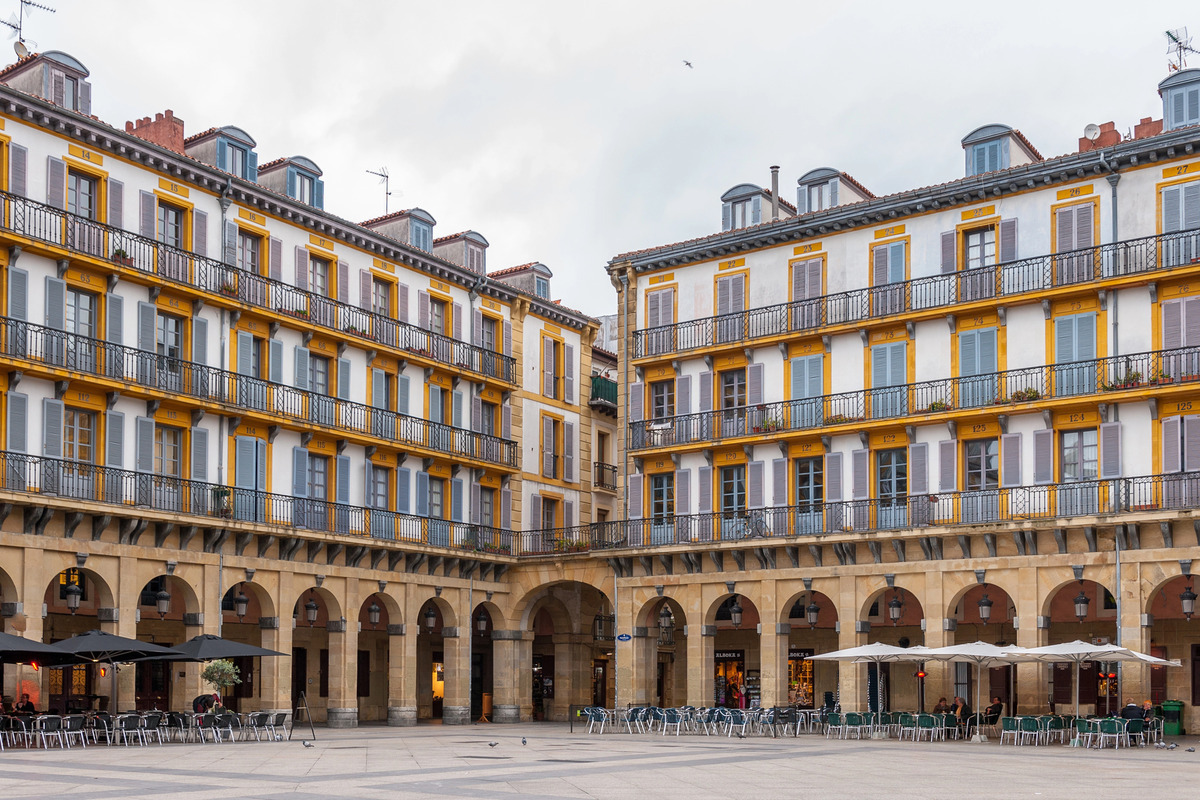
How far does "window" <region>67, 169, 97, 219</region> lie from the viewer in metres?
35.6

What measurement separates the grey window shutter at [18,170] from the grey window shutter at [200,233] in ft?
17.3

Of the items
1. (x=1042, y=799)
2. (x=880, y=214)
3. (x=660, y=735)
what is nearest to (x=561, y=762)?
(x=1042, y=799)

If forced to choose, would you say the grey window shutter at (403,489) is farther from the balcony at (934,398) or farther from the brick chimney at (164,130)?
the brick chimney at (164,130)

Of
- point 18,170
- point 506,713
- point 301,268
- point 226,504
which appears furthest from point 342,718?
point 18,170

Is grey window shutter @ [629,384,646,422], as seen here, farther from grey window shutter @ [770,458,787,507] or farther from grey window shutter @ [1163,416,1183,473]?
grey window shutter @ [1163,416,1183,473]

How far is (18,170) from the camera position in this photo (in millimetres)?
33875

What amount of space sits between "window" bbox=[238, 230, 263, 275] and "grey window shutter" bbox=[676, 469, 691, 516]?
47.0ft

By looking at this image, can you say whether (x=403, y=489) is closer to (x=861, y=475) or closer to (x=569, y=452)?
(x=569, y=452)

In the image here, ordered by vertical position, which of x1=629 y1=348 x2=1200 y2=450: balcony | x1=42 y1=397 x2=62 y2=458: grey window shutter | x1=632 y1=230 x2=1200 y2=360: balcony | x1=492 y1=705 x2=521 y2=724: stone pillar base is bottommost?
x1=492 y1=705 x2=521 y2=724: stone pillar base

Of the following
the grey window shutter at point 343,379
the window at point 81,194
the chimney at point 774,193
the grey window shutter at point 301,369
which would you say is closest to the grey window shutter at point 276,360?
the grey window shutter at point 301,369

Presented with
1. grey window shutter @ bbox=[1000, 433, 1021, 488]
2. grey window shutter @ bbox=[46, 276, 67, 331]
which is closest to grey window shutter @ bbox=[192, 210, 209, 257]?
grey window shutter @ bbox=[46, 276, 67, 331]

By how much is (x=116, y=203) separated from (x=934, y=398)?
22.2m

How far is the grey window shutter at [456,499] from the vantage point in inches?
1853

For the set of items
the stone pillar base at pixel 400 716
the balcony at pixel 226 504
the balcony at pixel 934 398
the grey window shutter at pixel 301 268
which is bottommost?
the stone pillar base at pixel 400 716
